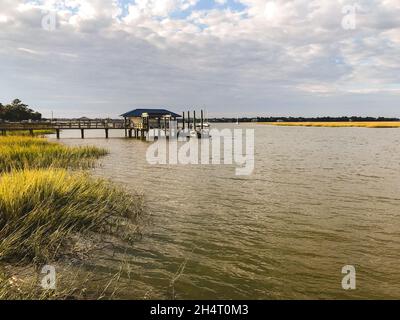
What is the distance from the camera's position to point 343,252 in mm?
7871

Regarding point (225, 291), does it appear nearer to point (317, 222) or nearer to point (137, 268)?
point (137, 268)

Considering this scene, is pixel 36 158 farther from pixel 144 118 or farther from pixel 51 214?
pixel 144 118

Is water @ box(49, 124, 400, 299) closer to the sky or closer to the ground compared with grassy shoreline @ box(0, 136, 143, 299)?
closer to the ground

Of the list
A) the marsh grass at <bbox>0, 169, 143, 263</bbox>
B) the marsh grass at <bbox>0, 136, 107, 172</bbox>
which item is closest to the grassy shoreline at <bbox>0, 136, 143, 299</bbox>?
the marsh grass at <bbox>0, 169, 143, 263</bbox>

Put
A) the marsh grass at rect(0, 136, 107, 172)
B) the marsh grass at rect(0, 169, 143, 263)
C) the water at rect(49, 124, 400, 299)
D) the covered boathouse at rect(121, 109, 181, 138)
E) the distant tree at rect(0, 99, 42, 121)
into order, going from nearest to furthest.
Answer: the water at rect(49, 124, 400, 299), the marsh grass at rect(0, 169, 143, 263), the marsh grass at rect(0, 136, 107, 172), the covered boathouse at rect(121, 109, 181, 138), the distant tree at rect(0, 99, 42, 121)

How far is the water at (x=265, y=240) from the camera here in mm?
6188

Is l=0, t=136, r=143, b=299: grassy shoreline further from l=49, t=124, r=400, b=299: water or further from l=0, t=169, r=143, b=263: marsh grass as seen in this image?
l=49, t=124, r=400, b=299: water

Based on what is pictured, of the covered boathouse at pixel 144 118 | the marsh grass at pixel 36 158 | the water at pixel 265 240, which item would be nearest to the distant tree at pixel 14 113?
the covered boathouse at pixel 144 118

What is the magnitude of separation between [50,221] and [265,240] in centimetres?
508

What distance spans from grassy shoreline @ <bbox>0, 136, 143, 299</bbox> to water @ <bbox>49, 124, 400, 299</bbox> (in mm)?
1000

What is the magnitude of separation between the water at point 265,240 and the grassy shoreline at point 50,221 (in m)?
1.00

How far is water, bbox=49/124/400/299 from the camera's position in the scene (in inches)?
244
